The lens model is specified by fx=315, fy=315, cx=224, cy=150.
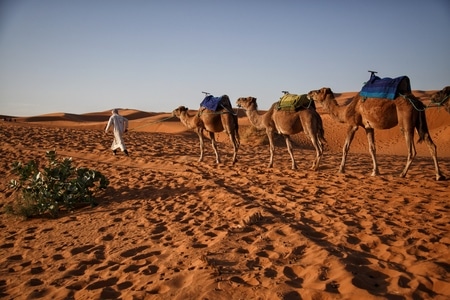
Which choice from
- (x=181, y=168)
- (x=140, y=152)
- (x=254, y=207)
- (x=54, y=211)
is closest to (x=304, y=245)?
(x=254, y=207)

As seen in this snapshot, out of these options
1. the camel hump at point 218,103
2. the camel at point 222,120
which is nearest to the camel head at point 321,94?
the camel at point 222,120

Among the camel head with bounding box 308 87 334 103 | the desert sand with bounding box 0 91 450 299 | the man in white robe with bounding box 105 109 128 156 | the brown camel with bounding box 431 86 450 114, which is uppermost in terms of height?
the camel head with bounding box 308 87 334 103

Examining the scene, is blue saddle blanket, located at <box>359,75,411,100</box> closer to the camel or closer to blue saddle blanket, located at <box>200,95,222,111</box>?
the camel

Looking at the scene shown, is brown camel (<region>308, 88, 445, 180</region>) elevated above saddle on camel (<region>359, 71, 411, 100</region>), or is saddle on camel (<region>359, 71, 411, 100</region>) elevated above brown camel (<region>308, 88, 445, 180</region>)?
saddle on camel (<region>359, 71, 411, 100</region>)

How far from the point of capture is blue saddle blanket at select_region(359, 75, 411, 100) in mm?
7297

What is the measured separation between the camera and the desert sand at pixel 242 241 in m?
3.25

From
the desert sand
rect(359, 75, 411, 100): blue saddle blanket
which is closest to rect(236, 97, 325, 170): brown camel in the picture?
the desert sand

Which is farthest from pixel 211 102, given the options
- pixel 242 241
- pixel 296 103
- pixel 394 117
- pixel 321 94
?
pixel 242 241

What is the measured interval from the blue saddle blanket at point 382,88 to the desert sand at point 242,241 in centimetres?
205

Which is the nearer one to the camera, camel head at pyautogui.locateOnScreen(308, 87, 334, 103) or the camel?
camel head at pyautogui.locateOnScreen(308, 87, 334, 103)

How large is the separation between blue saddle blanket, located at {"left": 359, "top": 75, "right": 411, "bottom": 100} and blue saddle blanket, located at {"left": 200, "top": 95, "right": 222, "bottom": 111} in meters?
4.47

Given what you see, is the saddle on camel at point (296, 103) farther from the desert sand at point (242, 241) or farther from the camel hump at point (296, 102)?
the desert sand at point (242, 241)

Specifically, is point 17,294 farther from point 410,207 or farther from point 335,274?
point 410,207

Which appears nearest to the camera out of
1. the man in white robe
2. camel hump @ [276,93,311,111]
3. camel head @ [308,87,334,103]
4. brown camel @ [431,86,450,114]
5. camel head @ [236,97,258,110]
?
brown camel @ [431,86,450,114]
